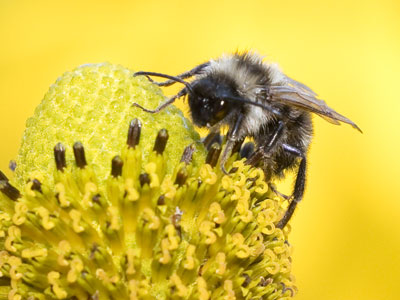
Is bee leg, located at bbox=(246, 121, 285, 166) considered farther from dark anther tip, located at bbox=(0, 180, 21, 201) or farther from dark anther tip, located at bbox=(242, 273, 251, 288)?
dark anther tip, located at bbox=(0, 180, 21, 201)

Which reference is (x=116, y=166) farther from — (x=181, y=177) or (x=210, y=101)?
(x=210, y=101)

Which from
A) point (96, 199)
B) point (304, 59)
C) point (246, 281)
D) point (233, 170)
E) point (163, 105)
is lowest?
point (246, 281)

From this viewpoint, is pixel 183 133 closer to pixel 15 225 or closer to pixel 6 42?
pixel 15 225

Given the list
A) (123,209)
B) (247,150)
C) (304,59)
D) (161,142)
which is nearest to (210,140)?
(247,150)

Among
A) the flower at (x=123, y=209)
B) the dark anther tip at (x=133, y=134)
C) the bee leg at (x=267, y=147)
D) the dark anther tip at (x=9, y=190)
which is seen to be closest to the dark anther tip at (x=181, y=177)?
the flower at (x=123, y=209)

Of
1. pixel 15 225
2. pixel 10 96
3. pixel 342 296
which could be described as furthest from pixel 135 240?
pixel 10 96

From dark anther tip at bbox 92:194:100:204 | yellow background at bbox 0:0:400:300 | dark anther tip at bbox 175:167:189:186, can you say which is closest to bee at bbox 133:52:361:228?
dark anther tip at bbox 175:167:189:186
